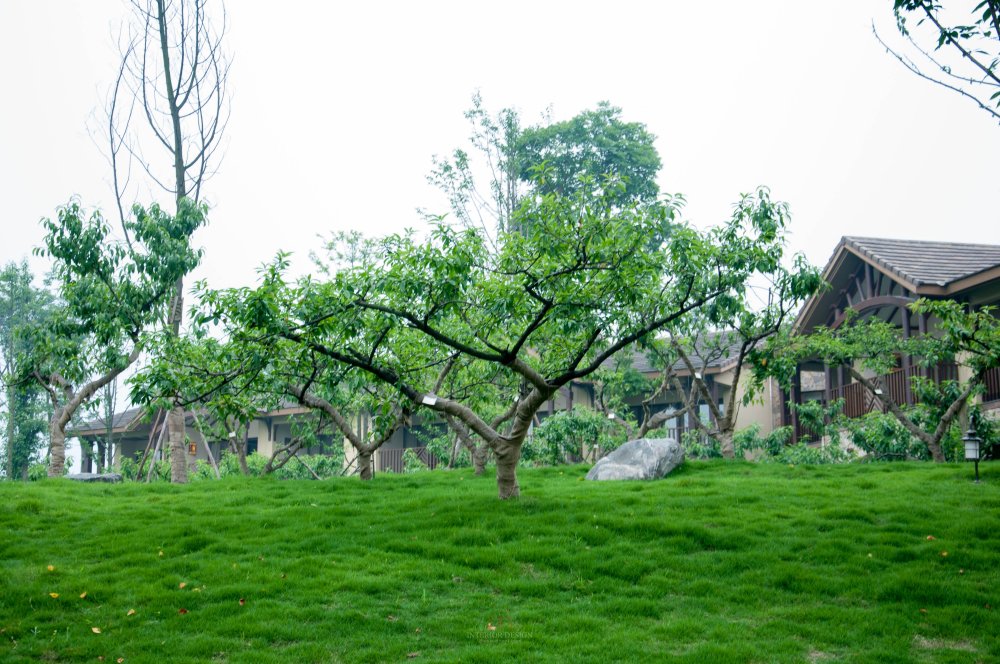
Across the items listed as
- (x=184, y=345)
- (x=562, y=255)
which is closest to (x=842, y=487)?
(x=562, y=255)

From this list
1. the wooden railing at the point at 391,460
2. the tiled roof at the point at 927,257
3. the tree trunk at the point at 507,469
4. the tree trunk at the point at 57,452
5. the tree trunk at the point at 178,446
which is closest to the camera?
the tree trunk at the point at 507,469

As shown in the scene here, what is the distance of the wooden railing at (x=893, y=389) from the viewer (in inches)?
769

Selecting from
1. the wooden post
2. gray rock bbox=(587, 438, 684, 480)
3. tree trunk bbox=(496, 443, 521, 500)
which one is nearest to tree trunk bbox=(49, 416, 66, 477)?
tree trunk bbox=(496, 443, 521, 500)

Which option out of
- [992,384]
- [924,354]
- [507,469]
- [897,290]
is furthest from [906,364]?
[507,469]

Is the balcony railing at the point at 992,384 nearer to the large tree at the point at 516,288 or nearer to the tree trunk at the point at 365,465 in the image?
the large tree at the point at 516,288

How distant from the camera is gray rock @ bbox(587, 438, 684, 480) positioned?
51.3 feet

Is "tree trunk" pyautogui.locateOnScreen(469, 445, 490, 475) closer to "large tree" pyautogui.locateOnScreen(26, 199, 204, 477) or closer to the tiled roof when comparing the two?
"large tree" pyautogui.locateOnScreen(26, 199, 204, 477)

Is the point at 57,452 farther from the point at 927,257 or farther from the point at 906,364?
the point at 927,257

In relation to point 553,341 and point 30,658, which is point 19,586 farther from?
point 553,341

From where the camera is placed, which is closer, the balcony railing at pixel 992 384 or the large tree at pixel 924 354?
the large tree at pixel 924 354

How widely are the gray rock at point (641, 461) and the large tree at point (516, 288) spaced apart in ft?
12.3

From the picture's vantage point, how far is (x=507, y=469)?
486 inches

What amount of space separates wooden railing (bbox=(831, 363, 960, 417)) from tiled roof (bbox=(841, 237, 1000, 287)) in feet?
6.51

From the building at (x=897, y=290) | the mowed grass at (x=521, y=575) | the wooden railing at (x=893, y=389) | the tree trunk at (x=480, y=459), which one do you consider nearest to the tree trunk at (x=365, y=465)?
the tree trunk at (x=480, y=459)
